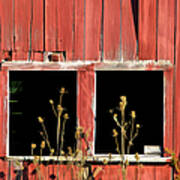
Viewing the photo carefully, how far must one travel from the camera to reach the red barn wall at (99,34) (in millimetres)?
5117

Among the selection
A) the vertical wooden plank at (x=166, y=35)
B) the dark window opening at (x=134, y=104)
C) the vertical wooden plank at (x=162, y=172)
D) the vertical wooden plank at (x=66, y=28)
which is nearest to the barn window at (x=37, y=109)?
the dark window opening at (x=134, y=104)

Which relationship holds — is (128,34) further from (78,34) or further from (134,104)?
(134,104)

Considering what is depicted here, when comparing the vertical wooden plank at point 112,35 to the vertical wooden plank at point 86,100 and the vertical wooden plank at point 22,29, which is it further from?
the vertical wooden plank at point 22,29

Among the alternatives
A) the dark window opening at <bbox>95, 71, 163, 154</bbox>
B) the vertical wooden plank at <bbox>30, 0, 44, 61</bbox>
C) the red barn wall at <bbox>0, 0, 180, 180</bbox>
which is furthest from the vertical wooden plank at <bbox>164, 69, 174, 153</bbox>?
the dark window opening at <bbox>95, 71, 163, 154</bbox>

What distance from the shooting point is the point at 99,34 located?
5125 mm

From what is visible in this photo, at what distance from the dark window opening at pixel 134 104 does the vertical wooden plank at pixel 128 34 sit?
2080 millimetres

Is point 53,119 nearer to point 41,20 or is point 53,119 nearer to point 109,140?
point 109,140

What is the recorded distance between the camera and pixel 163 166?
511 cm

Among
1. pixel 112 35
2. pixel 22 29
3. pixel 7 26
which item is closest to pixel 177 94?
pixel 112 35

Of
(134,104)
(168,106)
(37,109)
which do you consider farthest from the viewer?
(134,104)

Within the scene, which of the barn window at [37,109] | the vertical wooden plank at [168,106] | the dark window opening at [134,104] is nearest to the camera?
the vertical wooden plank at [168,106]

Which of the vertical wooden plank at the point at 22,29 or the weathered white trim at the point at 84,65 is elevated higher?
the vertical wooden plank at the point at 22,29

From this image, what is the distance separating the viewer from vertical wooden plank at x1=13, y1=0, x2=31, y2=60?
515 cm

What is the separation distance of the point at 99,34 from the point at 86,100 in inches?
30.6
